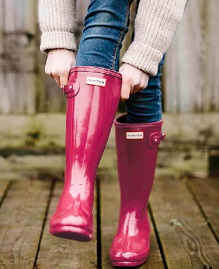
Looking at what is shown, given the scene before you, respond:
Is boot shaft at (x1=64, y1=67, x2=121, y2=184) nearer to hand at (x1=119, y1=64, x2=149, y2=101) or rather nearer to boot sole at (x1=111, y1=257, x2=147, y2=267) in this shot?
hand at (x1=119, y1=64, x2=149, y2=101)

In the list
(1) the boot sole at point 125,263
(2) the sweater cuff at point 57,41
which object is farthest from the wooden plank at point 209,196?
(2) the sweater cuff at point 57,41

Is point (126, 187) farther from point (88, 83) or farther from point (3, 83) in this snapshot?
point (3, 83)

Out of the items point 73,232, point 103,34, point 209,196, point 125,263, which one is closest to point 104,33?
point 103,34

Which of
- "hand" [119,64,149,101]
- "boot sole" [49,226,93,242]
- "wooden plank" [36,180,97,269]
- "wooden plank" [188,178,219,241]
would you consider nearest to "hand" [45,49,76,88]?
"hand" [119,64,149,101]

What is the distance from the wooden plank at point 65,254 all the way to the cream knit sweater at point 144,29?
→ 558mm

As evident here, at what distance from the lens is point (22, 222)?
194 centimetres

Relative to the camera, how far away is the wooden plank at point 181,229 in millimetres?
1642

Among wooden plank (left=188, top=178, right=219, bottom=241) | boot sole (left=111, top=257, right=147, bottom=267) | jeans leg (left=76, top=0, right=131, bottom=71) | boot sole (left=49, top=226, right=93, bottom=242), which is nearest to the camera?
boot sole (left=49, top=226, right=93, bottom=242)

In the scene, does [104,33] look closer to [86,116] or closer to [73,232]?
[86,116]

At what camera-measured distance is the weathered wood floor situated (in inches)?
64.2

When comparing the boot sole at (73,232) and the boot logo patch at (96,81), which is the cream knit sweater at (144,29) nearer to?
the boot logo patch at (96,81)

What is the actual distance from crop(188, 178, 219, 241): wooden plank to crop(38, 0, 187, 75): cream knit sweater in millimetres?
692

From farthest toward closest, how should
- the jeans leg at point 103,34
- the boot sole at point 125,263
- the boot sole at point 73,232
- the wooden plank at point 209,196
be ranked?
the wooden plank at point 209,196 → the boot sole at point 125,263 → the jeans leg at point 103,34 → the boot sole at point 73,232

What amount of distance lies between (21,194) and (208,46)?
3.23 ft
